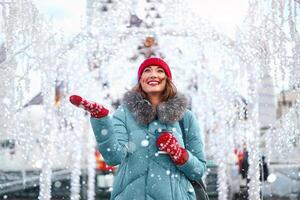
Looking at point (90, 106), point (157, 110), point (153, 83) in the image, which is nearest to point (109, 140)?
point (90, 106)

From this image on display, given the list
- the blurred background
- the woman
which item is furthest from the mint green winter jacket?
the blurred background

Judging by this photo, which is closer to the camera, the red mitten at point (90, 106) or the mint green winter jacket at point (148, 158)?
the red mitten at point (90, 106)

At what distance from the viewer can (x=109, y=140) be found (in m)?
2.72

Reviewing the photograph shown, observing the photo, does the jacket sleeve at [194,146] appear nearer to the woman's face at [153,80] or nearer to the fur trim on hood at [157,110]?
the fur trim on hood at [157,110]

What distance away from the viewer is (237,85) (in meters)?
9.42

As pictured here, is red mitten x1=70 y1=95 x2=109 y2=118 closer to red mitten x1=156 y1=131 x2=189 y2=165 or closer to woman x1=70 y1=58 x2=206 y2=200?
woman x1=70 y1=58 x2=206 y2=200

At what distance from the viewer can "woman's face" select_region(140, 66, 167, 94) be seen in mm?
3018

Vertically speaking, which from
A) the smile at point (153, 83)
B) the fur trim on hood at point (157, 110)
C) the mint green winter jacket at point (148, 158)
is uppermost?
the smile at point (153, 83)

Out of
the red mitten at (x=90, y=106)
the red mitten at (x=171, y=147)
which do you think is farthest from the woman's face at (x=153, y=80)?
the red mitten at (x=90, y=106)

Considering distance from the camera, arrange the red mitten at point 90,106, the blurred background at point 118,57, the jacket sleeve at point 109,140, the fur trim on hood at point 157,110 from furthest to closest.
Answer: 1. the blurred background at point 118,57
2. the fur trim on hood at point 157,110
3. the jacket sleeve at point 109,140
4. the red mitten at point 90,106

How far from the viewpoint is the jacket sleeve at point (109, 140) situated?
2.70m

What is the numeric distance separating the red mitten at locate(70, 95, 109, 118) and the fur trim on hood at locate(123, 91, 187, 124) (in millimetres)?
283

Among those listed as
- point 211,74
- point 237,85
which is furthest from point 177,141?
point 211,74

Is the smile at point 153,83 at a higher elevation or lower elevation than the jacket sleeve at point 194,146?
higher
